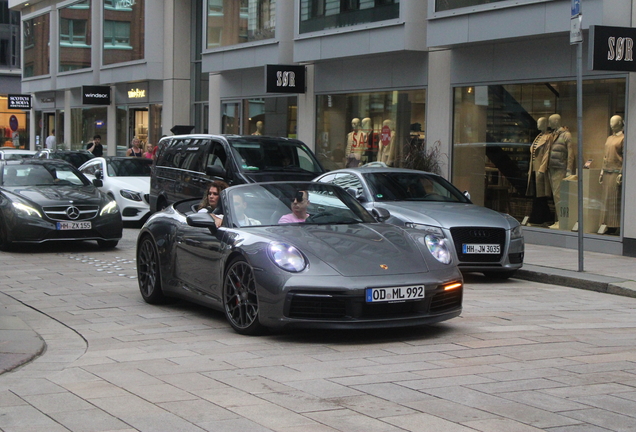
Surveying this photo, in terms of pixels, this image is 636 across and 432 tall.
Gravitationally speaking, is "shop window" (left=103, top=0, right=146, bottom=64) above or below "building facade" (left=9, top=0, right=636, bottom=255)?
above

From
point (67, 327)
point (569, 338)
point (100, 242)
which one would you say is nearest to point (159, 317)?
point (67, 327)

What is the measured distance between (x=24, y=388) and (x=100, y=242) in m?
9.59

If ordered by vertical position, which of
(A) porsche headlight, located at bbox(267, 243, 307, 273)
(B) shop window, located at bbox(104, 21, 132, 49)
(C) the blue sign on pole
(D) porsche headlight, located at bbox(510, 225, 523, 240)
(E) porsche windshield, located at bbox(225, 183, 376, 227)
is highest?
(B) shop window, located at bbox(104, 21, 132, 49)

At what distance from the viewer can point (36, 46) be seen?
4641 cm

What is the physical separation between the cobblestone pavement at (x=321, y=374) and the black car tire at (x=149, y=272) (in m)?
0.19

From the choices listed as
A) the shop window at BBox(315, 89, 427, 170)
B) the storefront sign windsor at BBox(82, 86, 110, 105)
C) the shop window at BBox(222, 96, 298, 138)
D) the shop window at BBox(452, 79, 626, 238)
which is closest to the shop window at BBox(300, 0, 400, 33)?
the shop window at BBox(315, 89, 427, 170)

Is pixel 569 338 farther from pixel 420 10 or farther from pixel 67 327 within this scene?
pixel 420 10

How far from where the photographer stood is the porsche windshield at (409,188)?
13.0m

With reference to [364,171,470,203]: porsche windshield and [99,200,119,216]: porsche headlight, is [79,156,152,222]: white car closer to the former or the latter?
[99,200,119,216]: porsche headlight

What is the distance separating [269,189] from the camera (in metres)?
8.84

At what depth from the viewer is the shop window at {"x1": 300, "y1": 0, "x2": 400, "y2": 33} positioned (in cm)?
1970

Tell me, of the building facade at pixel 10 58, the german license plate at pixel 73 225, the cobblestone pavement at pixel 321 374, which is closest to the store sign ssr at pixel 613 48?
the cobblestone pavement at pixel 321 374

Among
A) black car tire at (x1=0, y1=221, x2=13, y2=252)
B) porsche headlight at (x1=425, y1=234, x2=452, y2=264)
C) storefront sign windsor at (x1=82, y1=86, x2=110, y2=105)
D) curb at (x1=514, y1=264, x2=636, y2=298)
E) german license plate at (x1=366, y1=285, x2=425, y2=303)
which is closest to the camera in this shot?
german license plate at (x1=366, y1=285, x2=425, y2=303)

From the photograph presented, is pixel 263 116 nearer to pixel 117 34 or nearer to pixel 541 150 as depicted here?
pixel 541 150
